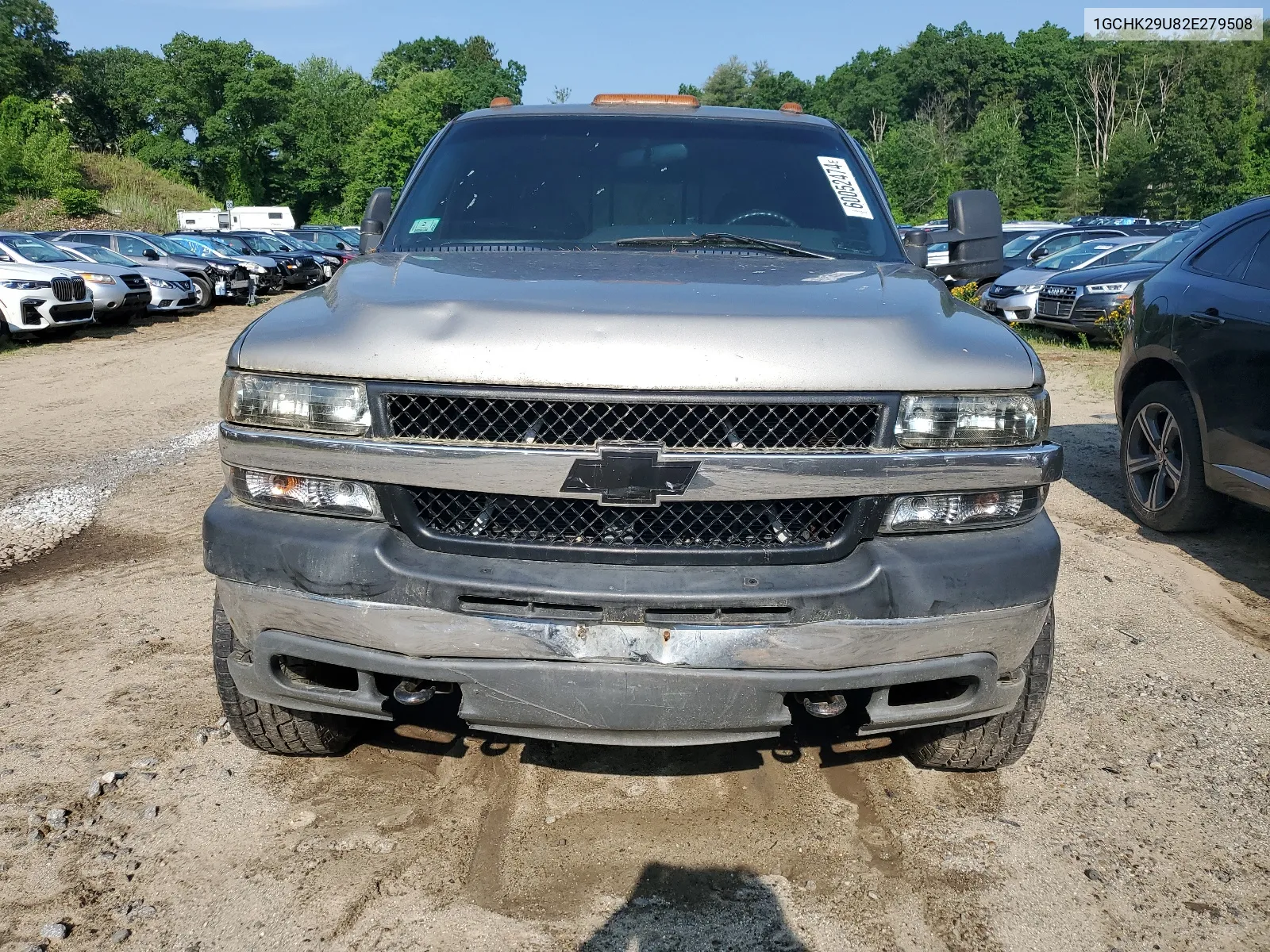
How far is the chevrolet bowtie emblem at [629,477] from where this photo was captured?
252 centimetres

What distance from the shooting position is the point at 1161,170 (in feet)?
178

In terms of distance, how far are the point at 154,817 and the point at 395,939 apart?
92 centimetres

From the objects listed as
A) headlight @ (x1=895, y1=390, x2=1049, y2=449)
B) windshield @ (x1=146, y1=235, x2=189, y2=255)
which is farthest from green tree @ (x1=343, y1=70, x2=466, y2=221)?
headlight @ (x1=895, y1=390, x2=1049, y2=449)

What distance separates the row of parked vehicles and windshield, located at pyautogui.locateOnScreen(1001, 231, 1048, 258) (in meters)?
12.9

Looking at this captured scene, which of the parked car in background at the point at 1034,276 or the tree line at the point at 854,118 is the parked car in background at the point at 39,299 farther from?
the tree line at the point at 854,118

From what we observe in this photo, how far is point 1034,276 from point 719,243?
1553 cm

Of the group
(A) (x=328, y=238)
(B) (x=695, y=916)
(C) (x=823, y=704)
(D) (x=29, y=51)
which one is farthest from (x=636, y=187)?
(D) (x=29, y=51)

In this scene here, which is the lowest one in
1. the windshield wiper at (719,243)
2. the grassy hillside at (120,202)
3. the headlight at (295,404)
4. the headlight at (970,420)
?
the headlight at (970,420)

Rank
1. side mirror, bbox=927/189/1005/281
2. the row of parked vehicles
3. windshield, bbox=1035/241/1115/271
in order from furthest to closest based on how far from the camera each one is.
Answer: windshield, bbox=1035/241/1115/271 < the row of parked vehicles < side mirror, bbox=927/189/1005/281

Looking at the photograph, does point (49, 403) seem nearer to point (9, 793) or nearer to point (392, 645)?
point (9, 793)

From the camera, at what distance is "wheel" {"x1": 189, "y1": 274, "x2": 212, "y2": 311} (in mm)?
23109

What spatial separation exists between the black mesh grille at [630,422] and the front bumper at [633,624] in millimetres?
274

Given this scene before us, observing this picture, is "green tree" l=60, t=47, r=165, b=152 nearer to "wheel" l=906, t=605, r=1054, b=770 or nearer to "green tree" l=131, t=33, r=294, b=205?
"green tree" l=131, t=33, r=294, b=205

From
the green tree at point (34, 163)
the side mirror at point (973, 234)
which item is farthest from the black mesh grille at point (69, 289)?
the green tree at point (34, 163)
